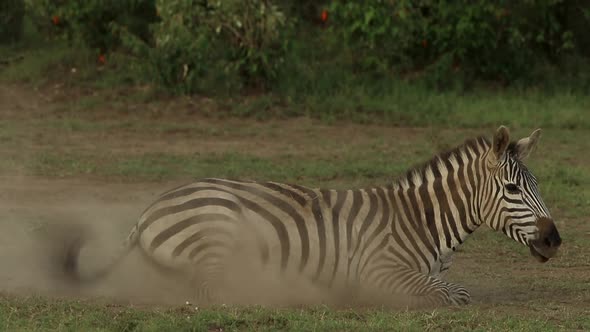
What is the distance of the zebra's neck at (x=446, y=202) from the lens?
7219mm

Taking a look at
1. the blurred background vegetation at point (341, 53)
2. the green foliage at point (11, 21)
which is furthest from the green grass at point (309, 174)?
the green foliage at point (11, 21)

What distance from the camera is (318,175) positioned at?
11.5m

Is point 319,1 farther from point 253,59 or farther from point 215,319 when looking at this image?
point 215,319

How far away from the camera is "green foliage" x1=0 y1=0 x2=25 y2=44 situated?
56.7 ft

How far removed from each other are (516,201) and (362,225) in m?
0.94

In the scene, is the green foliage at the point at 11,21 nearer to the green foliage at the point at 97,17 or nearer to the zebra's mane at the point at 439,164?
the green foliage at the point at 97,17

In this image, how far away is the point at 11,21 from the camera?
17766 millimetres

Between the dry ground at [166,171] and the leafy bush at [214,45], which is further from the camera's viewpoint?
the leafy bush at [214,45]

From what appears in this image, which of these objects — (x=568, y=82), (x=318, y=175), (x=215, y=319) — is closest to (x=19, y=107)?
(x=318, y=175)

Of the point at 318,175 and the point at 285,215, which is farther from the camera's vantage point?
the point at 318,175

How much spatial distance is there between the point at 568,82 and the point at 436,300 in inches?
379

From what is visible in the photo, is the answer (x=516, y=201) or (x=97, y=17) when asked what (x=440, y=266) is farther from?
(x=97, y=17)

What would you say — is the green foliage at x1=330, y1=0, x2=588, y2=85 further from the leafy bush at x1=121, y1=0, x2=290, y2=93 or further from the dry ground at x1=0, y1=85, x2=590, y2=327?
the dry ground at x1=0, y1=85, x2=590, y2=327

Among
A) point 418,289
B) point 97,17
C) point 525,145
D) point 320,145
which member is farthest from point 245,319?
point 97,17
